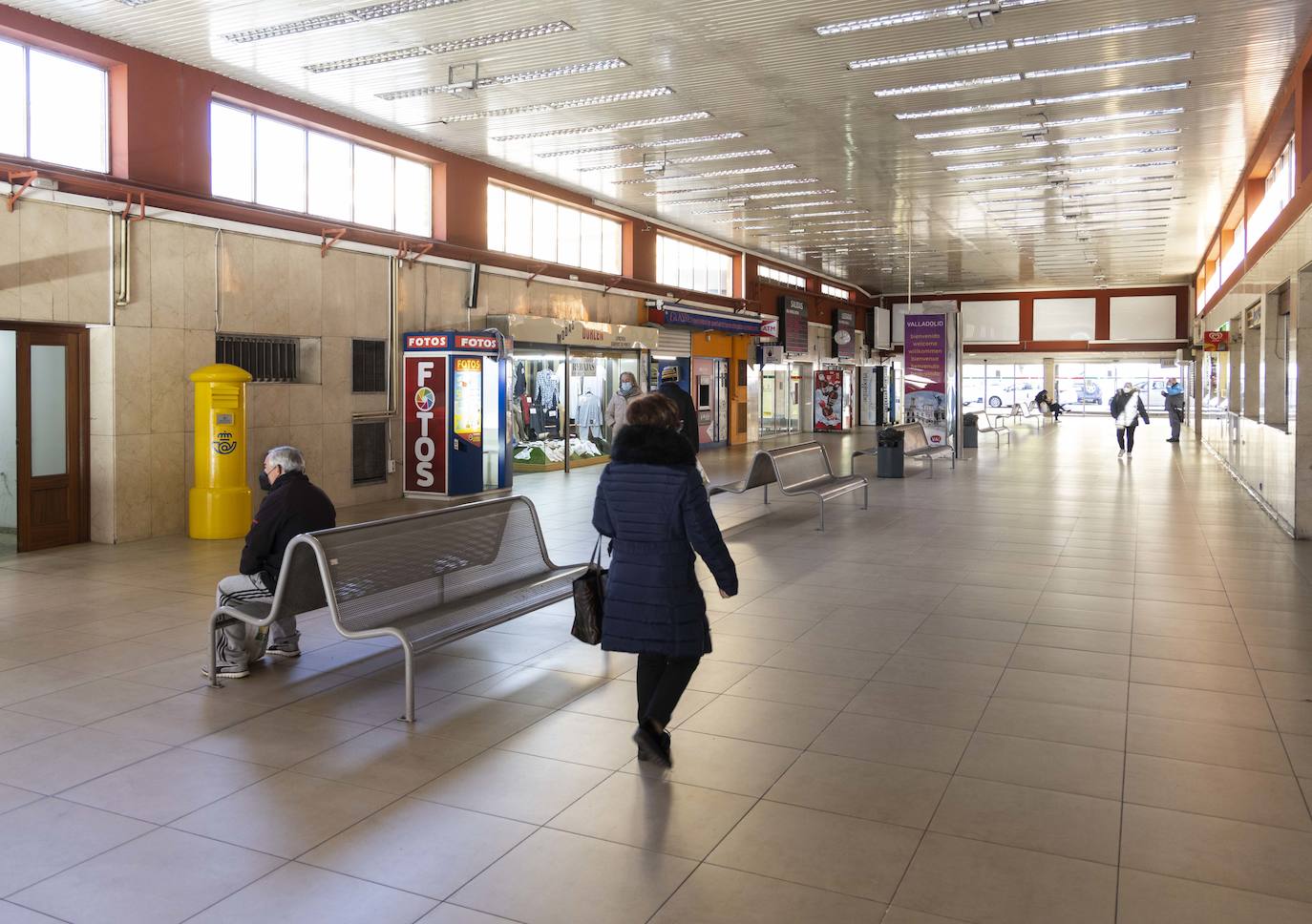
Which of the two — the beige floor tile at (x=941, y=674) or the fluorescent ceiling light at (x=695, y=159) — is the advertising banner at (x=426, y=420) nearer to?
the fluorescent ceiling light at (x=695, y=159)

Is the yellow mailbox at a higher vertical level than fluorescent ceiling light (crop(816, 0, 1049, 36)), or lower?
lower

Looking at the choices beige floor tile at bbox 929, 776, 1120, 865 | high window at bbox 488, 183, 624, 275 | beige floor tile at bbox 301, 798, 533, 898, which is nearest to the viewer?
beige floor tile at bbox 301, 798, 533, 898

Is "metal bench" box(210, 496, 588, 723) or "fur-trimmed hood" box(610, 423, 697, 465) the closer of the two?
"fur-trimmed hood" box(610, 423, 697, 465)

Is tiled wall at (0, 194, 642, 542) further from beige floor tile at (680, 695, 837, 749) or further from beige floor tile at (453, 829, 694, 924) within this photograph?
beige floor tile at (453, 829, 694, 924)

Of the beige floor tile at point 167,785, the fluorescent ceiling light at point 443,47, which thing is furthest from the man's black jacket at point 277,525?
the fluorescent ceiling light at point 443,47

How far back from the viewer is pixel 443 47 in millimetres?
10594

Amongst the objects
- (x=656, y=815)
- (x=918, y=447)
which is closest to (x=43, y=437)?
(x=656, y=815)

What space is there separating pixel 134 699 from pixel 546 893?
2.97 m

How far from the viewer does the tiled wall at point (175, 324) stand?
9797 mm

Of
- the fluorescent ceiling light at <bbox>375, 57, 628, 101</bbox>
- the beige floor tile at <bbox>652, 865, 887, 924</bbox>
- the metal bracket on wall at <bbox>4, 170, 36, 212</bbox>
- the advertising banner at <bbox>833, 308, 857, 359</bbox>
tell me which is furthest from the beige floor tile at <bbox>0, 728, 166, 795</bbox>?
the advertising banner at <bbox>833, 308, 857, 359</bbox>

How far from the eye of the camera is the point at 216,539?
1063 centimetres

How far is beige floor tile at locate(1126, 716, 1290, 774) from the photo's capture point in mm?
4355

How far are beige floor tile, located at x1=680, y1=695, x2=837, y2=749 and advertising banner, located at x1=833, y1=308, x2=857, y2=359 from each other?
29.4 m

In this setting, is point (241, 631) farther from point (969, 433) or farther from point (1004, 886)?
point (969, 433)
